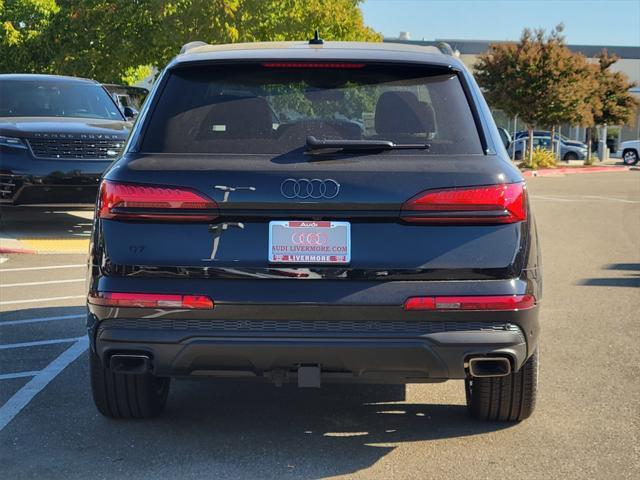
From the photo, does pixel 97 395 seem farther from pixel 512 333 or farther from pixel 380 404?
pixel 512 333

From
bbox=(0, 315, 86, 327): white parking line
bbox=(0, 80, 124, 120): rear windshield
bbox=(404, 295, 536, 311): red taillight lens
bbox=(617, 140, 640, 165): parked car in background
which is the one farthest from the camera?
bbox=(617, 140, 640, 165): parked car in background

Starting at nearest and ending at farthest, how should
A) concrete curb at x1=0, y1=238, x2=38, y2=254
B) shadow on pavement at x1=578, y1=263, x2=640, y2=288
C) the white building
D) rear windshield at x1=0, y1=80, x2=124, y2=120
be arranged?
shadow on pavement at x1=578, y1=263, x2=640, y2=288
concrete curb at x1=0, y1=238, x2=38, y2=254
rear windshield at x1=0, y1=80, x2=124, y2=120
the white building

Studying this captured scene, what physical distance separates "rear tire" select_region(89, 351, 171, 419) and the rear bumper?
0.59m

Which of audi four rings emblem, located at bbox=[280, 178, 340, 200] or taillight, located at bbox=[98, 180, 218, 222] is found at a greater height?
audi four rings emblem, located at bbox=[280, 178, 340, 200]

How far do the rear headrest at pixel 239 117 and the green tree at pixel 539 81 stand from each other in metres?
33.7

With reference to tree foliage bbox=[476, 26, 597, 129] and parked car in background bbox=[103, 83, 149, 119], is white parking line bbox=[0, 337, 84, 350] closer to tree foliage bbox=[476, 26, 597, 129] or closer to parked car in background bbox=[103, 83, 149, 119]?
parked car in background bbox=[103, 83, 149, 119]

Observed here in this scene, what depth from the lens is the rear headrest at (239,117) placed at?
14.3 feet

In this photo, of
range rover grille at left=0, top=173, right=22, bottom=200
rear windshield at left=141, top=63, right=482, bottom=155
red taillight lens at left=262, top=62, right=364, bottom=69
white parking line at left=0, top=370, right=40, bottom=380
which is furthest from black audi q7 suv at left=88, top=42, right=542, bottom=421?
range rover grille at left=0, top=173, right=22, bottom=200

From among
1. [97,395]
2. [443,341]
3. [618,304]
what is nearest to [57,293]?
[97,395]

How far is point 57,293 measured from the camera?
8.77m

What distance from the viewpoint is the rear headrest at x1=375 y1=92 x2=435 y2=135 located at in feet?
14.5

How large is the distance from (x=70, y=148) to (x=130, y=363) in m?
8.37

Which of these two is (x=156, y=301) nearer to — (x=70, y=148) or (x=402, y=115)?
(x=402, y=115)

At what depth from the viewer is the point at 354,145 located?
13.6 feet
